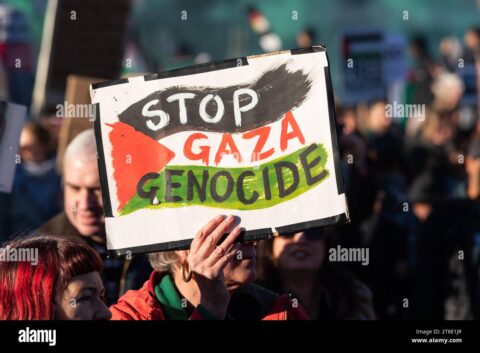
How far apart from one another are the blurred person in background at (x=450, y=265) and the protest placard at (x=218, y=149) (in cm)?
389

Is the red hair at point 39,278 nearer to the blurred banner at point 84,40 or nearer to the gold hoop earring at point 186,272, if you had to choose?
the gold hoop earring at point 186,272

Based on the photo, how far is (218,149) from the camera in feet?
15.7

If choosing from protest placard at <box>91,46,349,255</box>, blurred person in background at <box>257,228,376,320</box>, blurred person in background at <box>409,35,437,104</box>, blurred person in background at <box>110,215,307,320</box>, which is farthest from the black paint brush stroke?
blurred person in background at <box>409,35,437,104</box>

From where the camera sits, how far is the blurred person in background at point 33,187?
349 inches

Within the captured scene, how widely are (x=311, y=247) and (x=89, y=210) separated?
1.07m

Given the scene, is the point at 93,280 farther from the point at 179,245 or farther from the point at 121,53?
the point at 121,53

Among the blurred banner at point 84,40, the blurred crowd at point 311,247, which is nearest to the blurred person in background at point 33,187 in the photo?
the blurred crowd at point 311,247

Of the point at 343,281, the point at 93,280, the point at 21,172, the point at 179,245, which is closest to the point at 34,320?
the point at 93,280

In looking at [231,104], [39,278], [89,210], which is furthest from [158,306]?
[89,210]

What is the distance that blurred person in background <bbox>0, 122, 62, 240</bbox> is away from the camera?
888 centimetres

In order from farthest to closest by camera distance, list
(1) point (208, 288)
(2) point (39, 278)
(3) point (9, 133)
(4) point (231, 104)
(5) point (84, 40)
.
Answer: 1. (5) point (84, 40)
2. (3) point (9, 133)
3. (4) point (231, 104)
4. (1) point (208, 288)
5. (2) point (39, 278)

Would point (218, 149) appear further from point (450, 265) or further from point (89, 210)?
point (450, 265)

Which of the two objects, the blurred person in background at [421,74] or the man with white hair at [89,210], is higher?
the blurred person in background at [421,74]

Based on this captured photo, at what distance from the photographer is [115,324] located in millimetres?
4645
